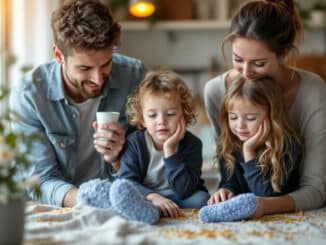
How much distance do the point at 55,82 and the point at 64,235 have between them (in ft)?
2.78

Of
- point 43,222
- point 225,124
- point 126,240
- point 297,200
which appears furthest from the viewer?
point 225,124

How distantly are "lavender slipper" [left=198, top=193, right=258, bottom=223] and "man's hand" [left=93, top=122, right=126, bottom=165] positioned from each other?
475 mm

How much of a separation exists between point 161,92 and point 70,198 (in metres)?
0.45

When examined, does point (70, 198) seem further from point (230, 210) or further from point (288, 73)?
point (288, 73)

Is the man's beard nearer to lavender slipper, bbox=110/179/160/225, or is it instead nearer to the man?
the man

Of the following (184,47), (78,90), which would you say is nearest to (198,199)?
(78,90)

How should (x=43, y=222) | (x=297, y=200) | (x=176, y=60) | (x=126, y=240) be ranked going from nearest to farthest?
1. (x=126, y=240)
2. (x=43, y=222)
3. (x=297, y=200)
4. (x=176, y=60)

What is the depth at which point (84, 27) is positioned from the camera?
217 centimetres

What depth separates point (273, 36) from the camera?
219 cm

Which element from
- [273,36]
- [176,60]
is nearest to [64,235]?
[273,36]

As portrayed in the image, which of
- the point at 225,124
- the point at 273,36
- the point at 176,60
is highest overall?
the point at 273,36

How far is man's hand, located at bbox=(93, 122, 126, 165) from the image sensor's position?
2180 millimetres

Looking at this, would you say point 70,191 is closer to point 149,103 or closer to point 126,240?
point 149,103

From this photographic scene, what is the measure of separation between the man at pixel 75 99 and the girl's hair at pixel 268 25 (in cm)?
41
